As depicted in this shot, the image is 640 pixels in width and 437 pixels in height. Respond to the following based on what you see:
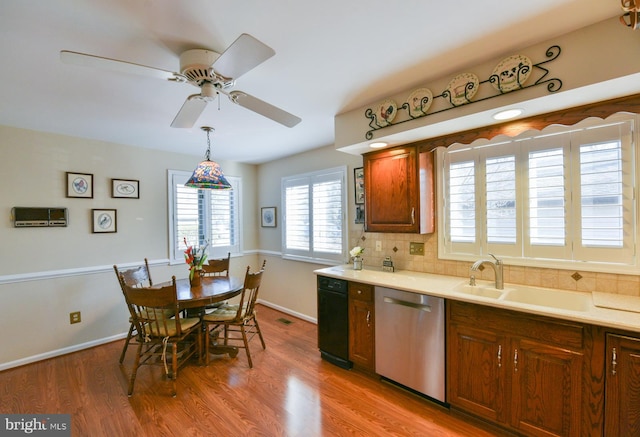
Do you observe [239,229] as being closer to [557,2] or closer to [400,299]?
[400,299]

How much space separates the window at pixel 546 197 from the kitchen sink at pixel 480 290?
0.28m

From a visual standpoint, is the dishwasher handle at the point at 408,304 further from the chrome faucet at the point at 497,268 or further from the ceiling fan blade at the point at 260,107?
the ceiling fan blade at the point at 260,107

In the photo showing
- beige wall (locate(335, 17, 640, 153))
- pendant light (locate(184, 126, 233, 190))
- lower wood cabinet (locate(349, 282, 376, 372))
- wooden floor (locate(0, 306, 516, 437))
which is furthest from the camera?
pendant light (locate(184, 126, 233, 190))

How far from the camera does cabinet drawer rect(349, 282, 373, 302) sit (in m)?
2.46

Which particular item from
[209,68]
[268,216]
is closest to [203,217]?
[268,216]

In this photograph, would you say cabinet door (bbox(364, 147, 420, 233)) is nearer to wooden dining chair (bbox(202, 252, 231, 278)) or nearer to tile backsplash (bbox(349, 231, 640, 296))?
→ tile backsplash (bbox(349, 231, 640, 296))

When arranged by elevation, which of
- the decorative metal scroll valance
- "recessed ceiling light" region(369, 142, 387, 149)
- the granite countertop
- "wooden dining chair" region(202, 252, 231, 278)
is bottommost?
"wooden dining chair" region(202, 252, 231, 278)

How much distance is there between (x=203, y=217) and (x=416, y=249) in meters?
3.05

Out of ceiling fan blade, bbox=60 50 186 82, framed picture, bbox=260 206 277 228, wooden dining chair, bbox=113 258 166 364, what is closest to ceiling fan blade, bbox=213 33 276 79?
ceiling fan blade, bbox=60 50 186 82

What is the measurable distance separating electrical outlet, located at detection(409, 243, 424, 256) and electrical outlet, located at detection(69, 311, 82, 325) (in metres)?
3.71

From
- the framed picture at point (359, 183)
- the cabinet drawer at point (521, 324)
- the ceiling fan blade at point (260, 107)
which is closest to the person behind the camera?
the cabinet drawer at point (521, 324)

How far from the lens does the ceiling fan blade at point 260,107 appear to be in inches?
65.9

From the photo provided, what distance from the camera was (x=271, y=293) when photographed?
15.0 ft

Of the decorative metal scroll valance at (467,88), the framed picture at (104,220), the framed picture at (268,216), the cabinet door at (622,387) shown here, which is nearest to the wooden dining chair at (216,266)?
the framed picture at (268,216)
